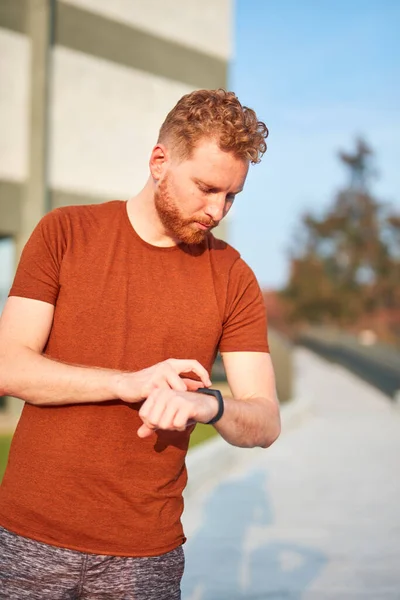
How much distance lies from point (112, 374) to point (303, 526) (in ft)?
17.8

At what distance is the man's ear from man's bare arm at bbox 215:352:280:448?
1.87 ft

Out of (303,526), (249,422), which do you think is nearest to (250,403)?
(249,422)

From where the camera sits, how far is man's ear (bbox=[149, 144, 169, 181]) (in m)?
2.39

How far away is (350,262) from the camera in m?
58.1

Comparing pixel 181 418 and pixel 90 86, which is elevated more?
pixel 90 86

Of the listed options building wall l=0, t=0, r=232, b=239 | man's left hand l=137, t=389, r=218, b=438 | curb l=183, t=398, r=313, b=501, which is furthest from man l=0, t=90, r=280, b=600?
building wall l=0, t=0, r=232, b=239

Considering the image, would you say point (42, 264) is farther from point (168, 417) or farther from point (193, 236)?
point (168, 417)

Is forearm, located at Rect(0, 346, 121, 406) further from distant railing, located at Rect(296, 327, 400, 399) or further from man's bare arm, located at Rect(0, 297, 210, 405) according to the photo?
distant railing, located at Rect(296, 327, 400, 399)

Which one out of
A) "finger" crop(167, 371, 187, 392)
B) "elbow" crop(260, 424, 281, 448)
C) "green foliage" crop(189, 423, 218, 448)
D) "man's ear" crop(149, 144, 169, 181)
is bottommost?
"green foliage" crop(189, 423, 218, 448)

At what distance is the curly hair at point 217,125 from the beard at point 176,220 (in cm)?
12

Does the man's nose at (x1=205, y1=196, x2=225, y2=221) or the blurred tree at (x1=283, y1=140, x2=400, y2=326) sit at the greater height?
the man's nose at (x1=205, y1=196, x2=225, y2=221)

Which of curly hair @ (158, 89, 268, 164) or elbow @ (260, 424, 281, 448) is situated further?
elbow @ (260, 424, 281, 448)

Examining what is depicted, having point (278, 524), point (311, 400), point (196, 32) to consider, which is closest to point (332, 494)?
point (278, 524)

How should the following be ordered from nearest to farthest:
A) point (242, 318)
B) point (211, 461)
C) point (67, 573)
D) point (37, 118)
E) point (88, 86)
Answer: point (67, 573) → point (242, 318) → point (211, 461) → point (37, 118) → point (88, 86)
